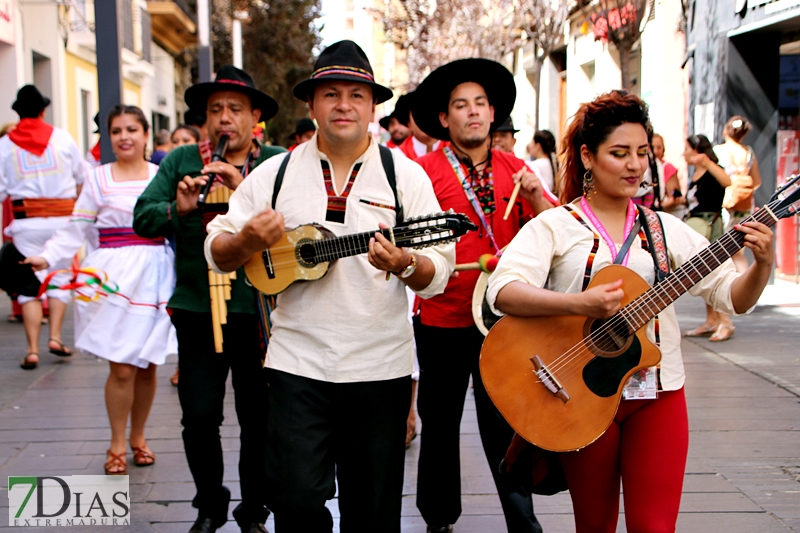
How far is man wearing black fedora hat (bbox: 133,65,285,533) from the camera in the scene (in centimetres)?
410

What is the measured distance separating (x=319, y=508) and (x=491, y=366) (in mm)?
827

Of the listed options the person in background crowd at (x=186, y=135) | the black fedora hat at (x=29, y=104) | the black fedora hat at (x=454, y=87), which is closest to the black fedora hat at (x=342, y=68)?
the black fedora hat at (x=454, y=87)

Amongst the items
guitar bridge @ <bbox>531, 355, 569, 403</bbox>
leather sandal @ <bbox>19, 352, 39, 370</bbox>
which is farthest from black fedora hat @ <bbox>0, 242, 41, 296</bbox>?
guitar bridge @ <bbox>531, 355, 569, 403</bbox>

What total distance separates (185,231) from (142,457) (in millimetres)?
1696

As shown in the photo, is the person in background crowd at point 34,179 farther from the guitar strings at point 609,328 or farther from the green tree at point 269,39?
the green tree at point 269,39

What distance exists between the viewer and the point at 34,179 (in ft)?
25.6

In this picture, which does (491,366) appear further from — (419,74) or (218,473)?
(419,74)

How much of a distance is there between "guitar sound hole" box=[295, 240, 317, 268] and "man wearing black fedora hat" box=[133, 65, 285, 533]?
82cm

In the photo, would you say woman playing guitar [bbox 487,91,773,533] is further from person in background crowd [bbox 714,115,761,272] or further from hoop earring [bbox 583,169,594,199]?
person in background crowd [bbox 714,115,761,272]

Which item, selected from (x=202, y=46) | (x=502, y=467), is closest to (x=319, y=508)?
(x=502, y=467)

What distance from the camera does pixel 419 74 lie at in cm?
3180

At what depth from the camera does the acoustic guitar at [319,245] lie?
311cm

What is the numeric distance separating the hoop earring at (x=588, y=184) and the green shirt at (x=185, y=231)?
1.61m

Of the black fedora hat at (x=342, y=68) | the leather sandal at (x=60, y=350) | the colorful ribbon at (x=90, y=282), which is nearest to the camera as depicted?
the black fedora hat at (x=342, y=68)
